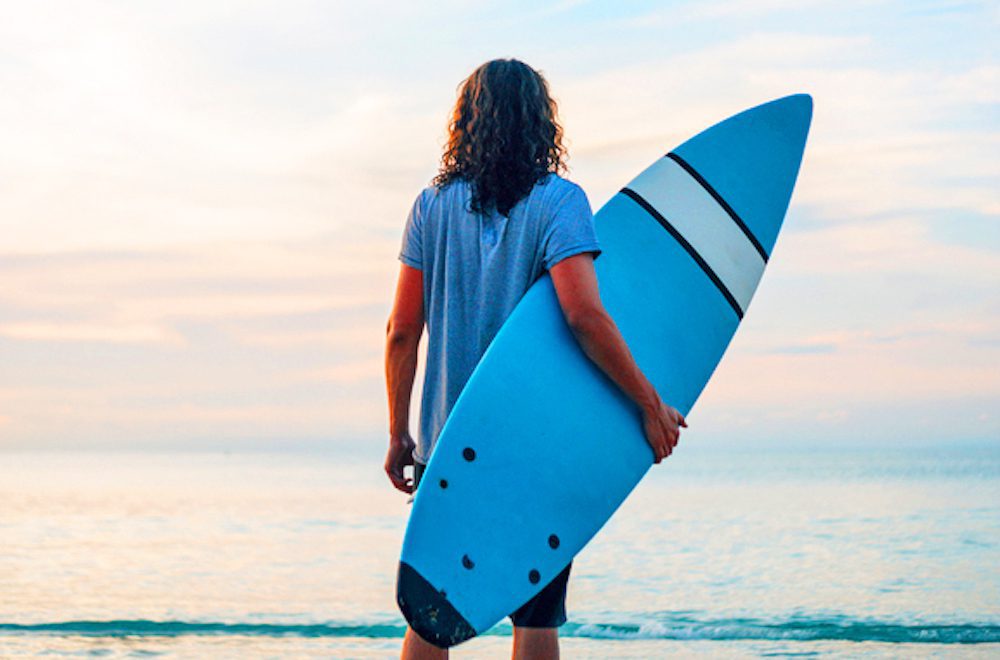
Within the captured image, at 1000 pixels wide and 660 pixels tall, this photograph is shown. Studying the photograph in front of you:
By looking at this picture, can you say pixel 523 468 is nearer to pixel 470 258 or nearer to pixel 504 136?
pixel 470 258

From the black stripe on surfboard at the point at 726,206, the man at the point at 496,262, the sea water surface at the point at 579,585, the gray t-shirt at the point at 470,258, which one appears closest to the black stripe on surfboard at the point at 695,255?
the black stripe on surfboard at the point at 726,206

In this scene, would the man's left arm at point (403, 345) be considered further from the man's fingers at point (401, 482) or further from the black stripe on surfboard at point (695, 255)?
the black stripe on surfboard at point (695, 255)

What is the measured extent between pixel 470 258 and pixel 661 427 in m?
Answer: 0.58

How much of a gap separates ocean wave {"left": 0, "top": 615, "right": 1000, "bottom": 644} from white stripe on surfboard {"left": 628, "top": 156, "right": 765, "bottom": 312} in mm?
4078

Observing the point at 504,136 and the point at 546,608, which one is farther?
the point at 546,608

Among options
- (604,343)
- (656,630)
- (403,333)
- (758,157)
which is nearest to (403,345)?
(403,333)

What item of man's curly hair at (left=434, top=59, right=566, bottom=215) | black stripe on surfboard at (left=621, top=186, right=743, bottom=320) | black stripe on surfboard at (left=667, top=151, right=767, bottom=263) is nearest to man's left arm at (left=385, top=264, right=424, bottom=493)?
man's curly hair at (left=434, top=59, right=566, bottom=215)

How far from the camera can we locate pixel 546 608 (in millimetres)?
2449

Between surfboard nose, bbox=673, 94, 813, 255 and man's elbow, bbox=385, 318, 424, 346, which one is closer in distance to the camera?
man's elbow, bbox=385, 318, 424, 346

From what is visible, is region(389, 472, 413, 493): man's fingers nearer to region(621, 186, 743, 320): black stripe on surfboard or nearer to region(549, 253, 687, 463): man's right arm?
region(549, 253, 687, 463): man's right arm

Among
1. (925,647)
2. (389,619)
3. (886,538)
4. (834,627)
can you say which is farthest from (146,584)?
(886,538)

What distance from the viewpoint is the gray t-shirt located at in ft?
7.52

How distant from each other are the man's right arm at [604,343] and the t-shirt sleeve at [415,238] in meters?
0.33

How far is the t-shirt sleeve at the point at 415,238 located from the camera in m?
2.44
